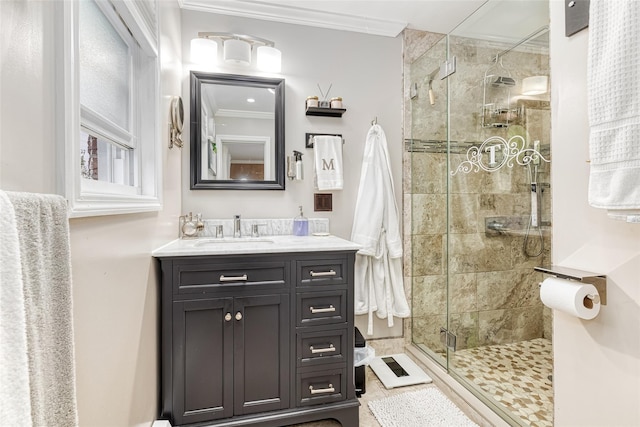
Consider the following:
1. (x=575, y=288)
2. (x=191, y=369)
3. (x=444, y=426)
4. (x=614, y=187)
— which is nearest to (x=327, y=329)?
(x=191, y=369)

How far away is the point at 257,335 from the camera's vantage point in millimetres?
1539

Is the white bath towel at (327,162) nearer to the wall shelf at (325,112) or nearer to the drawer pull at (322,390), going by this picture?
the wall shelf at (325,112)

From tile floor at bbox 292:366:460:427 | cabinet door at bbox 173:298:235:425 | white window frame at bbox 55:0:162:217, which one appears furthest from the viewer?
tile floor at bbox 292:366:460:427

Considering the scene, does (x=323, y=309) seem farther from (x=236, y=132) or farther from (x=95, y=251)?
(x=236, y=132)

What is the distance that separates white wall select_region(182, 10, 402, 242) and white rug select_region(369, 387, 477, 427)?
110 cm

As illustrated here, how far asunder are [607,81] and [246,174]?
1.85 metres

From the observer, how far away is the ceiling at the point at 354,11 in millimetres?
2086

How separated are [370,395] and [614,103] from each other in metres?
1.85

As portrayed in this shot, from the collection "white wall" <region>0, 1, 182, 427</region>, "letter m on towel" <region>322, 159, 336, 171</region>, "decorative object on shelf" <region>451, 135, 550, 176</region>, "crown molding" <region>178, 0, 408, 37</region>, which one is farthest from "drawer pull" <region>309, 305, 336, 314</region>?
"crown molding" <region>178, 0, 408, 37</region>

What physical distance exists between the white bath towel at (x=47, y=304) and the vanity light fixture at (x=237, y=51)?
71.5 inches

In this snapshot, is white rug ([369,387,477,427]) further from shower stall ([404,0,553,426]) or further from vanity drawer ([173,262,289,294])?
vanity drawer ([173,262,289,294])

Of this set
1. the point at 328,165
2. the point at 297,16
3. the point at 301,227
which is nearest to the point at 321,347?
the point at 301,227

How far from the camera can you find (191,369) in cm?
147

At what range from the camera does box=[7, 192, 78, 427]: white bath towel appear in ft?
1.44
